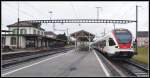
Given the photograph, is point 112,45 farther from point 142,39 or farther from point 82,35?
point 142,39

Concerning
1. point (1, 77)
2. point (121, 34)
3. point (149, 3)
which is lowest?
point (1, 77)

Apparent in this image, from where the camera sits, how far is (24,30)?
9644 cm

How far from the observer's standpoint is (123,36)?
3219 cm

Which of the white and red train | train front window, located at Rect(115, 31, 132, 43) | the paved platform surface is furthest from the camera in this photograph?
train front window, located at Rect(115, 31, 132, 43)

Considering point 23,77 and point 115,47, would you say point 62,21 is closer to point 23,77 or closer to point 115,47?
point 115,47

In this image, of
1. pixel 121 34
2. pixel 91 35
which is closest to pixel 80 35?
pixel 91 35

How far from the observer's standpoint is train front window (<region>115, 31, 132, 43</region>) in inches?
1248

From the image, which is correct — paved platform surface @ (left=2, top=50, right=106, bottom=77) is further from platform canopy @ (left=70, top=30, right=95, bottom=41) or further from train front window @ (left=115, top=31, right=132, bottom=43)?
platform canopy @ (left=70, top=30, right=95, bottom=41)

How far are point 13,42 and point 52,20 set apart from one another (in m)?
23.3

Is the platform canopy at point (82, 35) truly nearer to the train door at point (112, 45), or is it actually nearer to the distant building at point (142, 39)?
the distant building at point (142, 39)

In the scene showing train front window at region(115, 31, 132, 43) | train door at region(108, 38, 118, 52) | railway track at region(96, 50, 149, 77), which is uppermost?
train front window at region(115, 31, 132, 43)

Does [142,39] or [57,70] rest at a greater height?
[142,39]

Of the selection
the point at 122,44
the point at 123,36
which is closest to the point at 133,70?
the point at 122,44

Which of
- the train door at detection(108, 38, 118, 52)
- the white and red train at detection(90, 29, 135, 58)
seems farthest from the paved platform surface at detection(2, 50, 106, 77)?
the train door at detection(108, 38, 118, 52)
